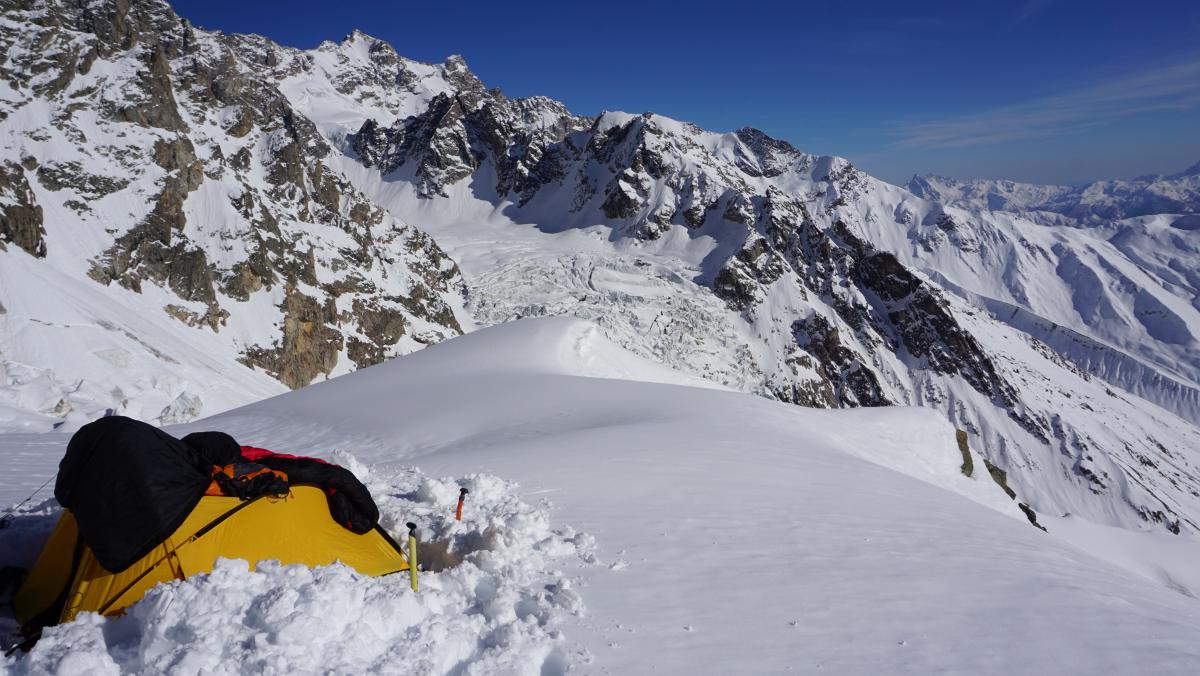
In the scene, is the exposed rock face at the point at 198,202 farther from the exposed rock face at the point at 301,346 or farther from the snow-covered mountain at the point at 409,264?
the snow-covered mountain at the point at 409,264

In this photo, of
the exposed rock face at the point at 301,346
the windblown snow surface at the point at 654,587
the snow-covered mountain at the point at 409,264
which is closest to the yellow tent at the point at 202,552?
the windblown snow surface at the point at 654,587

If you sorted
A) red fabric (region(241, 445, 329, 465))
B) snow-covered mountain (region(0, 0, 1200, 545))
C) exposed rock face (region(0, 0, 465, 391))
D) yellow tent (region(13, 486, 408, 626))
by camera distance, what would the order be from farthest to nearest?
1. exposed rock face (region(0, 0, 465, 391))
2. snow-covered mountain (region(0, 0, 1200, 545))
3. red fabric (region(241, 445, 329, 465))
4. yellow tent (region(13, 486, 408, 626))

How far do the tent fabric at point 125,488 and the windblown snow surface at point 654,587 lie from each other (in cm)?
54

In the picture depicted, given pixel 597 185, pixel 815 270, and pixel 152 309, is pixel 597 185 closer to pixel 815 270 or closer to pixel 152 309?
pixel 815 270

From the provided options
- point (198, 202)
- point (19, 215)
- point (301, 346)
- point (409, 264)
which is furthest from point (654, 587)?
point (409, 264)

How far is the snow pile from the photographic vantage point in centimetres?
324

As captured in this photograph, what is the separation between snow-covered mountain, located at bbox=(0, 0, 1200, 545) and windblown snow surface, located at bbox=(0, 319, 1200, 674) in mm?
15586

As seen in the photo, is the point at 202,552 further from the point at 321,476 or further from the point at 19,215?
the point at 19,215

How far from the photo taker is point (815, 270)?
377 ft

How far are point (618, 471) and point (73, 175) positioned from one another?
70157 millimetres

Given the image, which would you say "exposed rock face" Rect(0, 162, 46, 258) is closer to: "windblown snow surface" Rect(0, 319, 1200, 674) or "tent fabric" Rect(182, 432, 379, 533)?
"windblown snow surface" Rect(0, 319, 1200, 674)

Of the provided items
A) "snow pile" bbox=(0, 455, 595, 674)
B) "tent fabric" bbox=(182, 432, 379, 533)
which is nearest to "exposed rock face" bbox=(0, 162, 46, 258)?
"tent fabric" bbox=(182, 432, 379, 533)

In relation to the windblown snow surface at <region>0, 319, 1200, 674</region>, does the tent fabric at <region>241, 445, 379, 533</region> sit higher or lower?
higher

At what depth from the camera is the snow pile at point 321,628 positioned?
3.24 m
